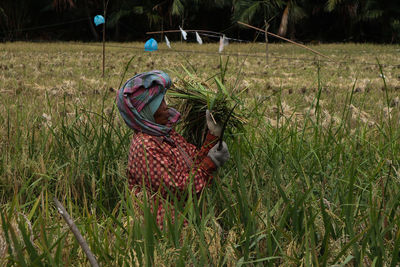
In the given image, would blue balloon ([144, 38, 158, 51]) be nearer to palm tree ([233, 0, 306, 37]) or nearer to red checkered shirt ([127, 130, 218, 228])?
red checkered shirt ([127, 130, 218, 228])

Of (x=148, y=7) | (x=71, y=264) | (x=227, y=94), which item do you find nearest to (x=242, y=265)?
(x=71, y=264)

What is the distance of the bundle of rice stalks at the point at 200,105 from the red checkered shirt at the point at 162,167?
14 centimetres

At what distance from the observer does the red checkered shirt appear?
6.59 feet

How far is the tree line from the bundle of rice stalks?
16.5m

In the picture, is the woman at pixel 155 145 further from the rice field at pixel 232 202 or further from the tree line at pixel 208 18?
the tree line at pixel 208 18

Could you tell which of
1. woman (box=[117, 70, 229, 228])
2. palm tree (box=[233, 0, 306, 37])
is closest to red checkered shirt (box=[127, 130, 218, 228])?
woman (box=[117, 70, 229, 228])

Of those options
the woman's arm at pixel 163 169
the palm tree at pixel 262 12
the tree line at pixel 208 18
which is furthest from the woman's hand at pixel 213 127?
the palm tree at pixel 262 12

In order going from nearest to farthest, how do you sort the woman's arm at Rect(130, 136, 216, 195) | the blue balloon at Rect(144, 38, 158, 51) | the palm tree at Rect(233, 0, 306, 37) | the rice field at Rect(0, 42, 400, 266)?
the rice field at Rect(0, 42, 400, 266), the woman's arm at Rect(130, 136, 216, 195), the blue balloon at Rect(144, 38, 158, 51), the palm tree at Rect(233, 0, 306, 37)

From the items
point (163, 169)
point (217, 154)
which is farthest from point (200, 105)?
point (163, 169)

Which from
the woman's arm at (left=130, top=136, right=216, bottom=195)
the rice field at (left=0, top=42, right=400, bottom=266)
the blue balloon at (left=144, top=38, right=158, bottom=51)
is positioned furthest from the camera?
the blue balloon at (left=144, top=38, right=158, bottom=51)

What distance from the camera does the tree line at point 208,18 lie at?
65.4 feet

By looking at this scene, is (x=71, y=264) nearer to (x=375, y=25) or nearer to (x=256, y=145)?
(x=256, y=145)

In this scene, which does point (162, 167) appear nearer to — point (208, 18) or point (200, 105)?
point (200, 105)

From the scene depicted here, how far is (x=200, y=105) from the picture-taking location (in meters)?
2.27
